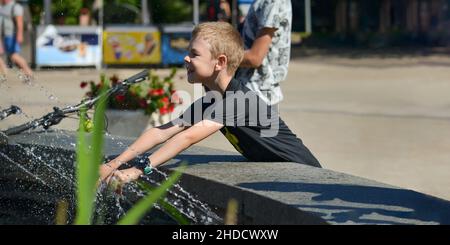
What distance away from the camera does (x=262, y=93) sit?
5.99 metres

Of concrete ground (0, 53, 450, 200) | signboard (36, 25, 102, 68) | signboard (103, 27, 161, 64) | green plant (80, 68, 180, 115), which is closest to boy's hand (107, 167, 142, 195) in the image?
concrete ground (0, 53, 450, 200)

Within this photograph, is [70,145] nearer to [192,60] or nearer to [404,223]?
[192,60]

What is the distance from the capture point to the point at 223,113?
4.72 m

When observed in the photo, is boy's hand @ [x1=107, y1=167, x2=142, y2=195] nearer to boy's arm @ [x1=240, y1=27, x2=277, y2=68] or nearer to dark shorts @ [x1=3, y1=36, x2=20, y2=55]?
boy's arm @ [x1=240, y1=27, x2=277, y2=68]

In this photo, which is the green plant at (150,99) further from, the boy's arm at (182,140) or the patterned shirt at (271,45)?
the boy's arm at (182,140)

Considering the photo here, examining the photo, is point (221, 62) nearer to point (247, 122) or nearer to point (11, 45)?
point (247, 122)

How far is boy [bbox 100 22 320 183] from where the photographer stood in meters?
4.71

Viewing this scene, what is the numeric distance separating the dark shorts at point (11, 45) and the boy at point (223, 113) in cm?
1112

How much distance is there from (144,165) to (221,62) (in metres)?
0.67

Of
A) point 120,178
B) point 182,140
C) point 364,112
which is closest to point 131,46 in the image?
point 364,112

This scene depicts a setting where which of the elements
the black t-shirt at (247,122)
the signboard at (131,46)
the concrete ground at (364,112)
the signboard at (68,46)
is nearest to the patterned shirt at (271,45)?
the black t-shirt at (247,122)

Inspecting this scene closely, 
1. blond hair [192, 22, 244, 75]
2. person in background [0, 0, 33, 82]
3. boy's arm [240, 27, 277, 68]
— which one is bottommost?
person in background [0, 0, 33, 82]

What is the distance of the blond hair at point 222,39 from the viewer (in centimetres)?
471
